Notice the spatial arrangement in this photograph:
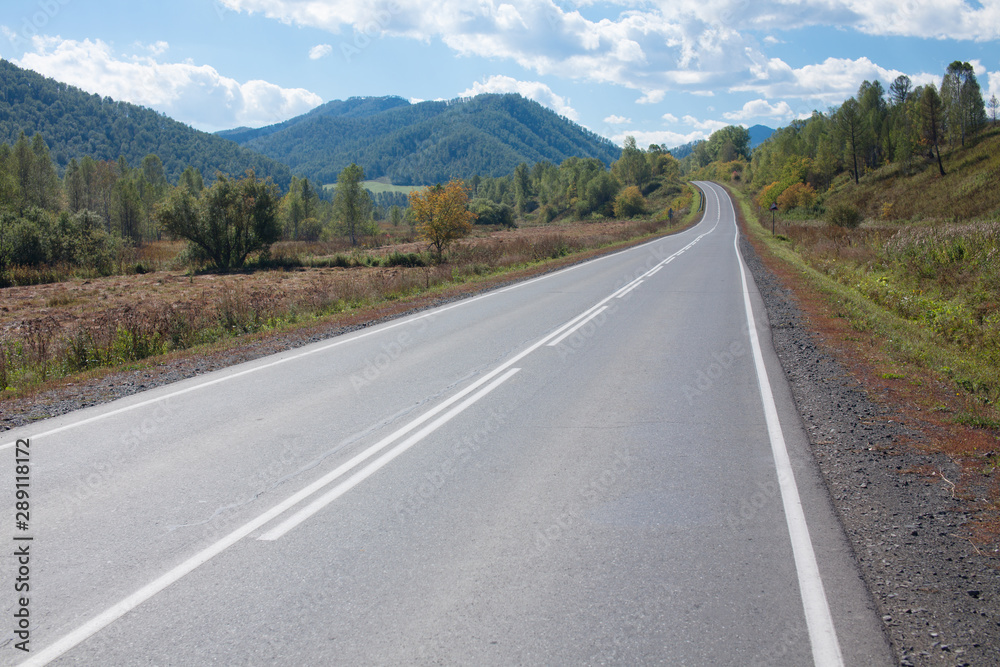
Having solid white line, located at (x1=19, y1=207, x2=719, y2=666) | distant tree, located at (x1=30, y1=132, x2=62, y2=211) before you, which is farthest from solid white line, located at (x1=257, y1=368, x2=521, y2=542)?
distant tree, located at (x1=30, y1=132, x2=62, y2=211)

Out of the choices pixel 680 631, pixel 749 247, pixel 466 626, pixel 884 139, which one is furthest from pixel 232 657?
pixel 884 139

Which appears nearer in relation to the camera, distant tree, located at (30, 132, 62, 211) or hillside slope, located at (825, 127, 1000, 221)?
hillside slope, located at (825, 127, 1000, 221)

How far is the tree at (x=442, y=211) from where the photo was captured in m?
36.3

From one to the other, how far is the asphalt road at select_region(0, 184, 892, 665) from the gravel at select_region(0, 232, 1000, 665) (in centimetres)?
19

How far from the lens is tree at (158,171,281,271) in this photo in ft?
149

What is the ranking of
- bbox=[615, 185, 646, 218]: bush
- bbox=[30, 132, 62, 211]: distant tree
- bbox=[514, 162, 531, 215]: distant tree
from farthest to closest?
1. bbox=[514, 162, 531, 215]: distant tree
2. bbox=[615, 185, 646, 218]: bush
3. bbox=[30, 132, 62, 211]: distant tree

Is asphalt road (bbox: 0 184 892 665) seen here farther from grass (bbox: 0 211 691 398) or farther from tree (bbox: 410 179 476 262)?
tree (bbox: 410 179 476 262)

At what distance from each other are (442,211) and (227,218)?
68.6 feet

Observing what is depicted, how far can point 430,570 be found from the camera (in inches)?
146

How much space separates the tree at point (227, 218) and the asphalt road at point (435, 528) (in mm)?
42793

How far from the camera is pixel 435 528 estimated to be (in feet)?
14.0

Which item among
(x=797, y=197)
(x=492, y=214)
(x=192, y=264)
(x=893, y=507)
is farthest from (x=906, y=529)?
(x=492, y=214)

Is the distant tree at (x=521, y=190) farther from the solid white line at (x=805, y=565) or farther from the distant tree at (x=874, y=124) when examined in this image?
the solid white line at (x=805, y=565)

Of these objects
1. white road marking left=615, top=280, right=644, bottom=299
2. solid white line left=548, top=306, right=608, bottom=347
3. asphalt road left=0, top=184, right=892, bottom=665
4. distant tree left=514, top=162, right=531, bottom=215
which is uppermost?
distant tree left=514, top=162, right=531, bottom=215
